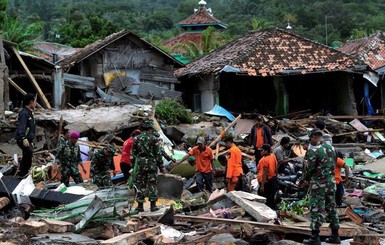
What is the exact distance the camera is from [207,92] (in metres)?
26.8

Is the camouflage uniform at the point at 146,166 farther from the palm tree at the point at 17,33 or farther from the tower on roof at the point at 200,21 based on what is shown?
the tower on roof at the point at 200,21

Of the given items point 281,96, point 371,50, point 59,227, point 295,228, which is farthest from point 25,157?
point 371,50

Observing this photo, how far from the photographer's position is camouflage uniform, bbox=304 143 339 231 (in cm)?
910

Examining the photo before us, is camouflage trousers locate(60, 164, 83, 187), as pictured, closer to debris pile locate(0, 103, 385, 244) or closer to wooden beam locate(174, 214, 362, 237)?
debris pile locate(0, 103, 385, 244)

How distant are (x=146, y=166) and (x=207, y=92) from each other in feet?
53.0

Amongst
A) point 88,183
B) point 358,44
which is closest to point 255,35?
point 358,44

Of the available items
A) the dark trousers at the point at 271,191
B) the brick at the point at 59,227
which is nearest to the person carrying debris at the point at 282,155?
the dark trousers at the point at 271,191

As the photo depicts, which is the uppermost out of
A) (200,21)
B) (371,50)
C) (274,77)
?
(200,21)

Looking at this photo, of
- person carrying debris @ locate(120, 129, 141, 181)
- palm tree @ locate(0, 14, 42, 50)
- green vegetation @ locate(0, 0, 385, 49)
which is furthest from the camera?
green vegetation @ locate(0, 0, 385, 49)

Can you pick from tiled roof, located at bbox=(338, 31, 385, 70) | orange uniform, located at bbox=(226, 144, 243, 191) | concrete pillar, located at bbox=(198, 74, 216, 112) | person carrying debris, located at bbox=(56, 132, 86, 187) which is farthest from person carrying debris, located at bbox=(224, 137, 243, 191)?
tiled roof, located at bbox=(338, 31, 385, 70)

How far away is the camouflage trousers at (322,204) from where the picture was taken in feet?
29.6

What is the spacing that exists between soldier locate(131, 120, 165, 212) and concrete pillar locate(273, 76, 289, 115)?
52.6 ft

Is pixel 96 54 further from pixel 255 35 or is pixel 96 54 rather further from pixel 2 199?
pixel 2 199

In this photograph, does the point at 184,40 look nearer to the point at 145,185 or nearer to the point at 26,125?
the point at 26,125
